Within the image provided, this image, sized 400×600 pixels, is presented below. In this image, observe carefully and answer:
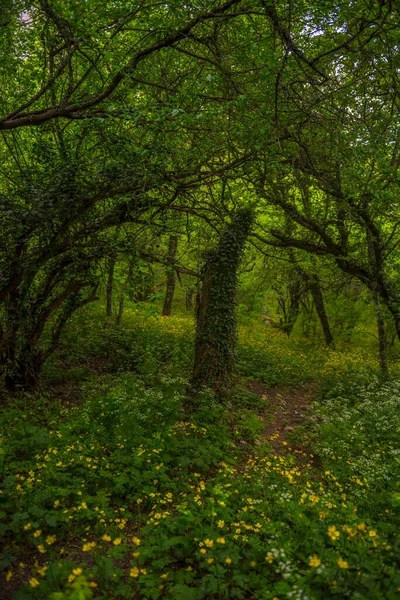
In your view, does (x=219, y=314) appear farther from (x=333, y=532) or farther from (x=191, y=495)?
(x=333, y=532)

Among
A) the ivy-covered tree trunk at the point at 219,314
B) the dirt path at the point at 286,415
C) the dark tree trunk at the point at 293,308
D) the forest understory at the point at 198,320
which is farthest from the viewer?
the dark tree trunk at the point at 293,308

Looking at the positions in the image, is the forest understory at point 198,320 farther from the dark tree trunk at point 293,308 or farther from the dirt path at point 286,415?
the dark tree trunk at point 293,308

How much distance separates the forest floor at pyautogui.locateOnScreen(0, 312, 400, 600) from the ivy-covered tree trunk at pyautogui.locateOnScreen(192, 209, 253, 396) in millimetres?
741

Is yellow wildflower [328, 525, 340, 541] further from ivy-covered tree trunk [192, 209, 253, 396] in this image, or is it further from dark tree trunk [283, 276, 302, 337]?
dark tree trunk [283, 276, 302, 337]

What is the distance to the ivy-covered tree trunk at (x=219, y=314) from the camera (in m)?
9.64

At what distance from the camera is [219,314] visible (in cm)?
983

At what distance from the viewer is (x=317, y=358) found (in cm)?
1645

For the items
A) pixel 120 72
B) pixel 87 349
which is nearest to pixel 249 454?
pixel 120 72

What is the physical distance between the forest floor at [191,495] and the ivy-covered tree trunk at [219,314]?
2.43 feet

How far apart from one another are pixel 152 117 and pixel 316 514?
18.1ft

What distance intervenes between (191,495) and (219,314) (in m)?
5.45

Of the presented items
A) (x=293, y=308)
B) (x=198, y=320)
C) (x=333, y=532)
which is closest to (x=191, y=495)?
(x=333, y=532)

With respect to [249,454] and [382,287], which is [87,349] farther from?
[382,287]

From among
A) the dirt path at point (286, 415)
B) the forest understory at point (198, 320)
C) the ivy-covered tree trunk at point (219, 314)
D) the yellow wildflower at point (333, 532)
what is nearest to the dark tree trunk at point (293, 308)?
the forest understory at point (198, 320)
